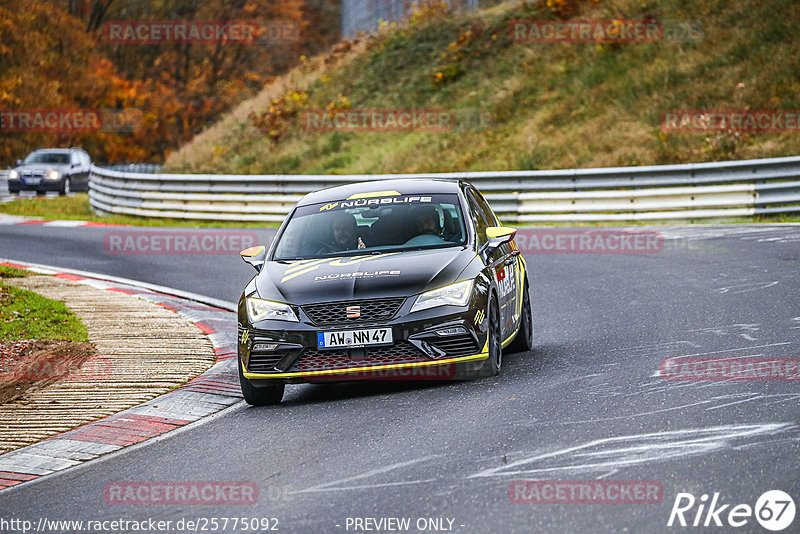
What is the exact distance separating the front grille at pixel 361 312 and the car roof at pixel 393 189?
191 centimetres

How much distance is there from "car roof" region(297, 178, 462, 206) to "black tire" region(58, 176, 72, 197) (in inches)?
1158

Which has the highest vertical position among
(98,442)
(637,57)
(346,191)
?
(637,57)

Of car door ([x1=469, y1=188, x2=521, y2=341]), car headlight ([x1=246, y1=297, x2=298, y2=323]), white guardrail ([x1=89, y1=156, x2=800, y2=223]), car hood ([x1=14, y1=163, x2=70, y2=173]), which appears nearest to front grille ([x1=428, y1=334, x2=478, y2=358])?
car door ([x1=469, y1=188, x2=521, y2=341])

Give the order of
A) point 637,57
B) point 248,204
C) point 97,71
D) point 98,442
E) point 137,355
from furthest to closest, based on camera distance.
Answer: point 97,71, point 637,57, point 248,204, point 137,355, point 98,442

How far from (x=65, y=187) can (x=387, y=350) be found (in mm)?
32080

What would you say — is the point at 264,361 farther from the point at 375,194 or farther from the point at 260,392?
the point at 375,194

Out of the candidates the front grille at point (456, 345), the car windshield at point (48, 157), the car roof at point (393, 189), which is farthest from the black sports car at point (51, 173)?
the front grille at point (456, 345)

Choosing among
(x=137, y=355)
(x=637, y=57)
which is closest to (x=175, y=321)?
(x=137, y=355)

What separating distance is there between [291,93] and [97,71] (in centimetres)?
2234

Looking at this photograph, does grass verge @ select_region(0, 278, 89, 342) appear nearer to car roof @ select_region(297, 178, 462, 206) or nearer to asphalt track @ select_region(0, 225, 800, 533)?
car roof @ select_region(297, 178, 462, 206)

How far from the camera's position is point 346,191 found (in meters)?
10.3

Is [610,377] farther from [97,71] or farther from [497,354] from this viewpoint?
[97,71]

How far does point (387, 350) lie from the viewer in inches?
327

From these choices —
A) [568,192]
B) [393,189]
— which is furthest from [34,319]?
[568,192]
